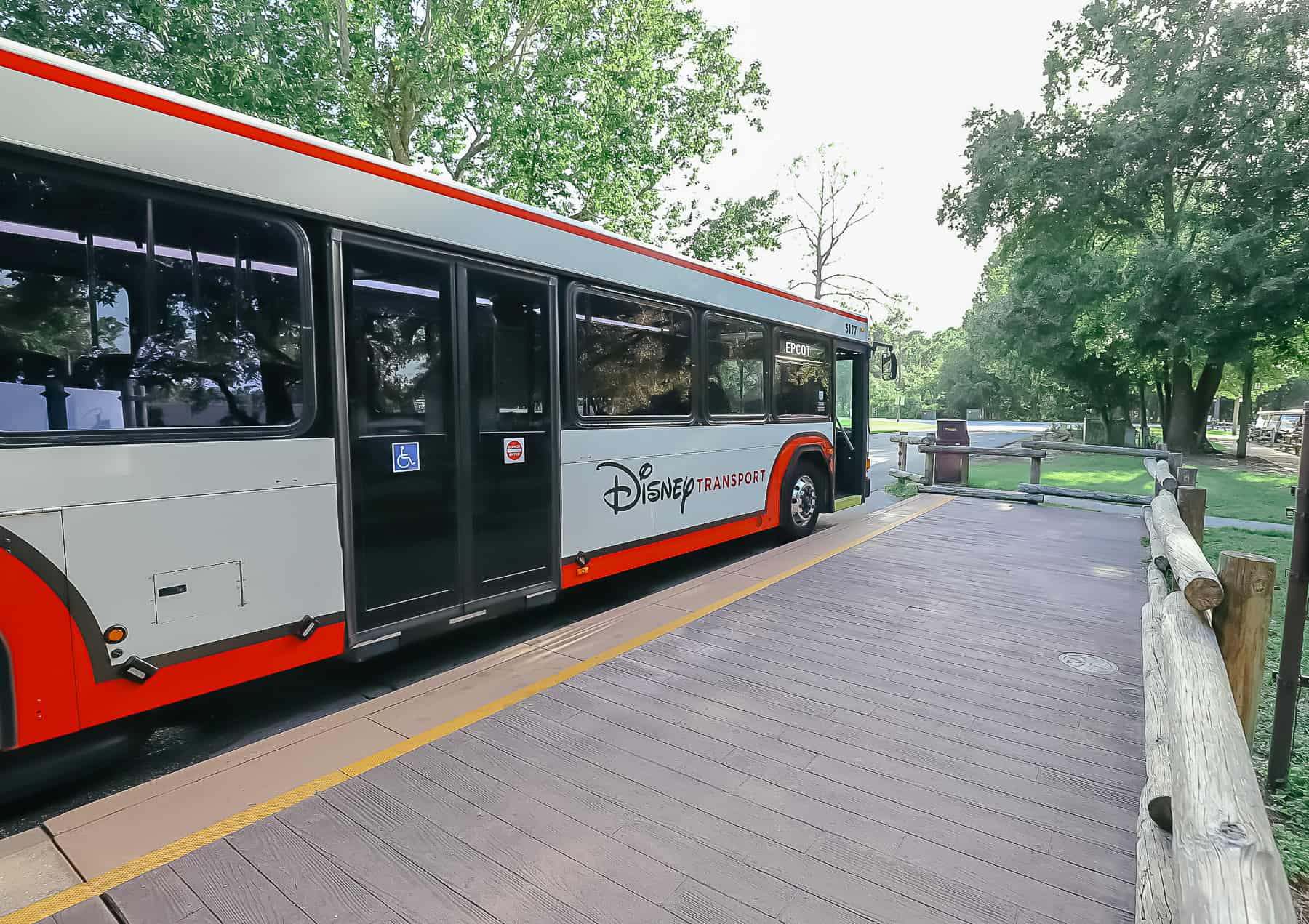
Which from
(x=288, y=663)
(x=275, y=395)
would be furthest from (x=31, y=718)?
(x=275, y=395)

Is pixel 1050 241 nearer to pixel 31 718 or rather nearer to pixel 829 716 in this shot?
pixel 829 716

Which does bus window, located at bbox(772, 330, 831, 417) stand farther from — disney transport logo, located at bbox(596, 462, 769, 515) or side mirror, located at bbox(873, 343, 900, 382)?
disney transport logo, located at bbox(596, 462, 769, 515)

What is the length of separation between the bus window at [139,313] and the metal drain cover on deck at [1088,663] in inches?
192

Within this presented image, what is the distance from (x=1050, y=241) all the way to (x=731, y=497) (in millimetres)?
20293

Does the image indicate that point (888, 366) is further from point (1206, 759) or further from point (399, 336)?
point (1206, 759)

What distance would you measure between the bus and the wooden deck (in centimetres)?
100

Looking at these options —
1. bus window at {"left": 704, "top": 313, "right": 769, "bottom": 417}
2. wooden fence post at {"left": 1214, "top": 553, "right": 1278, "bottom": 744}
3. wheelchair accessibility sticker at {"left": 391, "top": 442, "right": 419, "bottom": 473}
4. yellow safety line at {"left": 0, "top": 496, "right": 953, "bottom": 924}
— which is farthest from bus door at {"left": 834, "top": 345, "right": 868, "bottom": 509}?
wheelchair accessibility sticker at {"left": 391, "top": 442, "right": 419, "bottom": 473}

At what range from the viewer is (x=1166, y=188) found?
2012 cm

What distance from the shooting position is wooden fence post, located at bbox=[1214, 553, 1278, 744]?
3.07 m

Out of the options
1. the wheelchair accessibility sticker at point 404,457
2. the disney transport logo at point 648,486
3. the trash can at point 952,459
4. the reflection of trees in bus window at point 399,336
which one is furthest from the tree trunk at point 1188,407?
the wheelchair accessibility sticker at point 404,457

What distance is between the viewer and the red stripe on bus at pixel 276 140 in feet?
8.67

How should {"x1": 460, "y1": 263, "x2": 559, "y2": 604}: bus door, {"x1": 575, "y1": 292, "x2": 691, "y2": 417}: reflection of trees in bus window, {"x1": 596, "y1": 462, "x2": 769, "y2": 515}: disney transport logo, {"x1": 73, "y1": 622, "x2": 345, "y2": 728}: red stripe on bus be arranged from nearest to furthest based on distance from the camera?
{"x1": 73, "y1": 622, "x2": 345, "y2": 728}: red stripe on bus → {"x1": 460, "y1": 263, "x2": 559, "y2": 604}: bus door → {"x1": 575, "y1": 292, "x2": 691, "y2": 417}: reflection of trees in bus window → {"x1": 596, "y1": 462, "x2": 769, "y2": 515}: disney transport logo

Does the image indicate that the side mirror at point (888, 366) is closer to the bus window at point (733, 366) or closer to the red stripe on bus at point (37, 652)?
the bus window at point (733, 366)

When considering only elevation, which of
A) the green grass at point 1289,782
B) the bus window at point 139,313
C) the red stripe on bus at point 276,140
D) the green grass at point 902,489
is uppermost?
the red stripe on bus at point 276,140
